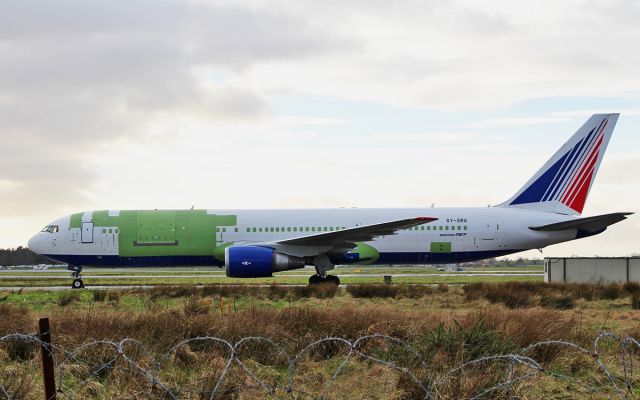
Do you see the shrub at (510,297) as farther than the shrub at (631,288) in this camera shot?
No

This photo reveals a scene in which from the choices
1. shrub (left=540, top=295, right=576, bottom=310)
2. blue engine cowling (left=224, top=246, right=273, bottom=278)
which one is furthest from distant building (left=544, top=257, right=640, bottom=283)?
blue engine cowling (left=224, top=246, right=273, bottom=278)

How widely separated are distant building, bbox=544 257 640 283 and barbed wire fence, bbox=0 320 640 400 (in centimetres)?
2186

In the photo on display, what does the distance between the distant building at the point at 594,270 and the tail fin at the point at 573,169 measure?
3.13 meters

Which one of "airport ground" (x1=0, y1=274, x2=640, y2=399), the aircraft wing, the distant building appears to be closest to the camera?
"airport ground" (x1=0, y1=274, x2=640, y2=399)

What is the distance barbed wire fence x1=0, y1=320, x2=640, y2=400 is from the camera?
298 inches

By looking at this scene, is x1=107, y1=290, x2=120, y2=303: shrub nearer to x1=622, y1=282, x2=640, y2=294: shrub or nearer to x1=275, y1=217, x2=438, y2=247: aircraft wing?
x1=275, y1=217, x2=438, y2=247: aircraft wing

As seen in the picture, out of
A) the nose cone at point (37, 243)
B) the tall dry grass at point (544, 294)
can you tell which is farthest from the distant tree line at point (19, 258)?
the tall dry grass at point (544, 294)

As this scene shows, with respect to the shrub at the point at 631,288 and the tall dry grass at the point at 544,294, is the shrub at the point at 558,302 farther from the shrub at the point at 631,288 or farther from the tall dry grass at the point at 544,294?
the shrub at the point at 631,288

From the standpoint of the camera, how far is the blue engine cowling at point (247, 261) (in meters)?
25.9

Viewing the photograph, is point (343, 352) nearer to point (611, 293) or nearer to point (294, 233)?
point (611, 293)

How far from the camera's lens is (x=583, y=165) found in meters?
A: 30.3

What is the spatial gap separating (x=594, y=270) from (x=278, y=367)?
25.6 metres

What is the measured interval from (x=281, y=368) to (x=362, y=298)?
11754 mm

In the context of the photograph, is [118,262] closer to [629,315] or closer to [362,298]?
[362,298]
